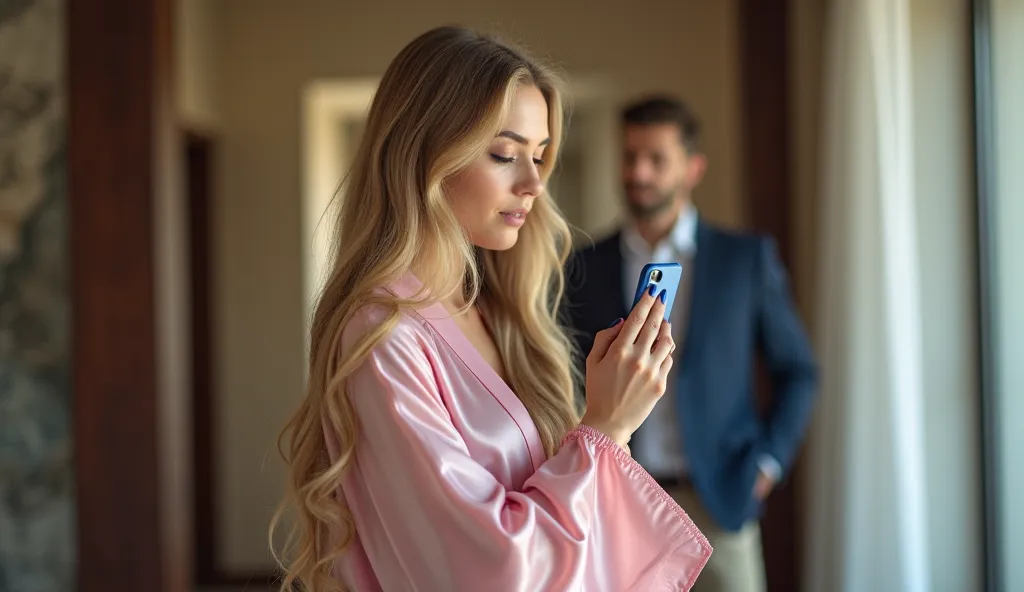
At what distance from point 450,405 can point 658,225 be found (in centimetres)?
150

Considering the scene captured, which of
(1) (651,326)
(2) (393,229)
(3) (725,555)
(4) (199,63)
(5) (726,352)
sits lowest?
(3) (725,555)

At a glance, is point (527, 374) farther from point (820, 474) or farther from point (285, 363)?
point (285, 363)

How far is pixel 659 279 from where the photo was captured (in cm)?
145

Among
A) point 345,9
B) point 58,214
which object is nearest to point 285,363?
point 345,9

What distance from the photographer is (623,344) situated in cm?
137

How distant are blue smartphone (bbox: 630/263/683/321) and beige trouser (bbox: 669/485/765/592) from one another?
3.72 ft

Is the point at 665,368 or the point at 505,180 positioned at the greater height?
the point at 505,180

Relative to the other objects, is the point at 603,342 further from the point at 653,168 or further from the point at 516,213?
the point at 653,168

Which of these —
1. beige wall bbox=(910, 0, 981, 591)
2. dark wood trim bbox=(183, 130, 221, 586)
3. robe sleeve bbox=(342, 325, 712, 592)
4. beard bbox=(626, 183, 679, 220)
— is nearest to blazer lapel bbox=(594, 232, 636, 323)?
beard bbox=(626, 183, 679, 220)

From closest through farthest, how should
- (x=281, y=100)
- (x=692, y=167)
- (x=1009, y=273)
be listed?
(x=1009, y=273) → (x=692, y=167) → (x=281, y=100)

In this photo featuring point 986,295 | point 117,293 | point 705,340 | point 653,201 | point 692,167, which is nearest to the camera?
point 986,295

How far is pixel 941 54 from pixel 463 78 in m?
1.52

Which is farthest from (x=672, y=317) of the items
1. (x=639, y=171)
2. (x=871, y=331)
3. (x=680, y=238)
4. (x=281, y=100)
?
(x=281, y=100)

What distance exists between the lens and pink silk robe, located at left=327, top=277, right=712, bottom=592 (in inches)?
49.7
